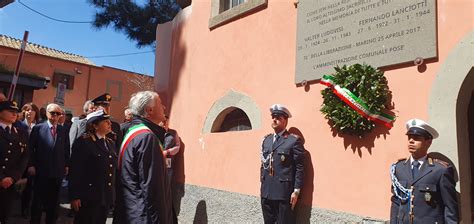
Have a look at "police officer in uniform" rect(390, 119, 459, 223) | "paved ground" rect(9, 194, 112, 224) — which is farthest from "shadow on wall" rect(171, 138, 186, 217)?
"police officer in uniform" rect(390, 119, 459, 223)

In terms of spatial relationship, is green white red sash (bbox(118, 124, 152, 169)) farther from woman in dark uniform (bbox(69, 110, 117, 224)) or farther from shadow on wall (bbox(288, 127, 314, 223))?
shadow on wall (bbox(288, 127, 314, 223))

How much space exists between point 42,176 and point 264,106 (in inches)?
124

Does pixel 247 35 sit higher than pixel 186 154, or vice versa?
pixel 247 35

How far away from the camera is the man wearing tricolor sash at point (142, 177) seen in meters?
2.65

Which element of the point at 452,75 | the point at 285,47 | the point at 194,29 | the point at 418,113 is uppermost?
the point at 194,29

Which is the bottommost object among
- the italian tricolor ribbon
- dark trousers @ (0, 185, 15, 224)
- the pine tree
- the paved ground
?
the paved ground

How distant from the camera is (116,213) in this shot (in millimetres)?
2873

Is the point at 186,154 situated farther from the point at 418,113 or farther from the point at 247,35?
the point at 418,113

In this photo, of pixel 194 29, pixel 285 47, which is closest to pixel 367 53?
pixel 285 47

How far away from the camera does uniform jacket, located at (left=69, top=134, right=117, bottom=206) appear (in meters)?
3.85

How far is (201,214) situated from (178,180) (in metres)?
0.95

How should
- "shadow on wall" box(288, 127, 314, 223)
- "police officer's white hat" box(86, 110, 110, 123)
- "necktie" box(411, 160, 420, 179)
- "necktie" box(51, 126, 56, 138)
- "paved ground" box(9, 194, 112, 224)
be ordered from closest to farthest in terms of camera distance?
"necktie" box(411, 160, 420, 179) < "police officer's white hat" box(86, 110, 110, 123) < "shadow on wall" box(288, 127, 314, 223) < "necktie" box(51, 126, 56, 138) < "paved ground" box(9, 194, 112, 224)

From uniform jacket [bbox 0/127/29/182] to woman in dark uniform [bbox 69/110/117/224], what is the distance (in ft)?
3.39

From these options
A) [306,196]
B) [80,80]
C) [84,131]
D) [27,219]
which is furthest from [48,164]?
[80,80]
